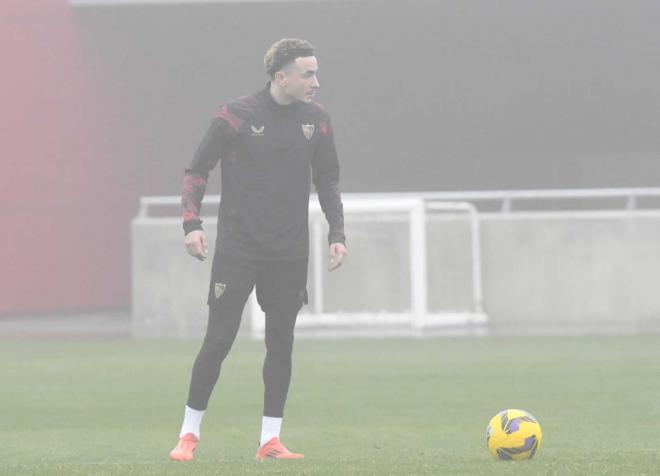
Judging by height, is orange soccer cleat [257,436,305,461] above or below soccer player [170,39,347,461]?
below

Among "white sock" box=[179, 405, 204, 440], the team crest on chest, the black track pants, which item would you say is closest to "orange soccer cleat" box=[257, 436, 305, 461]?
the black track pants

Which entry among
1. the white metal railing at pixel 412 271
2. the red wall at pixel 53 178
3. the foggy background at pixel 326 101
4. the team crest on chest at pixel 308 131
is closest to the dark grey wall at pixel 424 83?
the foggy background at pixel 326 101

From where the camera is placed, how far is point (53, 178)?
2900 cm

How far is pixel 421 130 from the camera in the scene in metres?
36.7

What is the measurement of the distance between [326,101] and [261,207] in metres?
27.5

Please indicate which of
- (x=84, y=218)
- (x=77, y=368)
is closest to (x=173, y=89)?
(x=84, y=218)

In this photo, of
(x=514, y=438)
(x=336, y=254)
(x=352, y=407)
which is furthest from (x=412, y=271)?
(x=514, y=438)

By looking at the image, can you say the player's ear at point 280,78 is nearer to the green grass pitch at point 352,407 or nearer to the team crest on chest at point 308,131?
the team crest on chest at point 308,131

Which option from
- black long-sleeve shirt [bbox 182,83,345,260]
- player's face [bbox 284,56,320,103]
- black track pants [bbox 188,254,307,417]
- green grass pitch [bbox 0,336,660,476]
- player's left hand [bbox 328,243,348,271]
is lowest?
green grass pitch [bbox 0,336,660,476]

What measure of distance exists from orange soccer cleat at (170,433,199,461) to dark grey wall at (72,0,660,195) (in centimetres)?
2277

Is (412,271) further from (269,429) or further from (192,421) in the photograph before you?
(192,421)

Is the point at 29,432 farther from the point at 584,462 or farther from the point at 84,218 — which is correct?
the point at 84,218

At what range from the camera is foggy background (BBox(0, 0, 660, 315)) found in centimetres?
2851

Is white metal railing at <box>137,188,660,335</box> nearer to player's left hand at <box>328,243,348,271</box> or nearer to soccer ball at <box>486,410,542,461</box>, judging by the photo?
player's left hand at <box>328,243,348,271</box>
